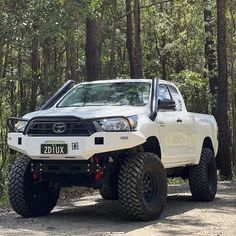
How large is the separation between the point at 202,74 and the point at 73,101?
2312 cm

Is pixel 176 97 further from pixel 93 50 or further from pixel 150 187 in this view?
pixel 93 50

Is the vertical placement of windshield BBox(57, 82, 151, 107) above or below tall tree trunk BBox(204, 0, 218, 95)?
below

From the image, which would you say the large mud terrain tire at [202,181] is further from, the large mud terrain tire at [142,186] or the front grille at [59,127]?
the front grille at [59,127]

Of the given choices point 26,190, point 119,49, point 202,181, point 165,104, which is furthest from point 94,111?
point 119,49

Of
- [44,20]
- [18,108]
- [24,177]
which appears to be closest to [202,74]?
[18,108]

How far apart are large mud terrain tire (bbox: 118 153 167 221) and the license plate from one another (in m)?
0.90

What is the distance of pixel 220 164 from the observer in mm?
19781

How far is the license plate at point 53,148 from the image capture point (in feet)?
25.5

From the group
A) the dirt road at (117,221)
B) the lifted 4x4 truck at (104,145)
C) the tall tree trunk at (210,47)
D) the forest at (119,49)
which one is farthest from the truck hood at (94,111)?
the tall tree trunk at (210,47)

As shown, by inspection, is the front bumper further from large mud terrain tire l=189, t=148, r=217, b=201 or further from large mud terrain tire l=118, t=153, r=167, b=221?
large mud terrain tire l=189, t=148, r=217, b=201

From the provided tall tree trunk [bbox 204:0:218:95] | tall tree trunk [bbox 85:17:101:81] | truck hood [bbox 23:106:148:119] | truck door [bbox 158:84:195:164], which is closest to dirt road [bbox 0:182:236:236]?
truck door [bbox 158:84:195:164]

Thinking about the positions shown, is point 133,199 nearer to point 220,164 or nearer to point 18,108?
point 220,164

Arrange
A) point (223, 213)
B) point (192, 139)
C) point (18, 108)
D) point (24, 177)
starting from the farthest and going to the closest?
point (18, 108)
point (192, 139)
point (223, 213)
point (24, 177)

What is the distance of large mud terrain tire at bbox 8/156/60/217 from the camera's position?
8508 millimetres
